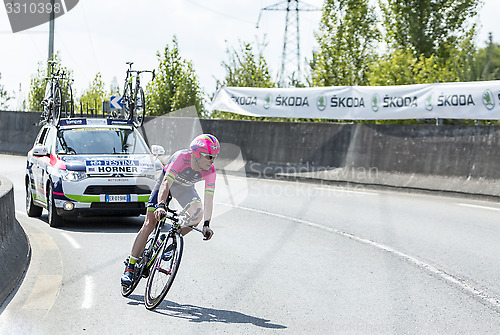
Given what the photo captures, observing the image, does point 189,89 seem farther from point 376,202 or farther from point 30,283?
point 30,283

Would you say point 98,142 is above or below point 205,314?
above

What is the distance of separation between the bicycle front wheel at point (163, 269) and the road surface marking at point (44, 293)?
0.89m

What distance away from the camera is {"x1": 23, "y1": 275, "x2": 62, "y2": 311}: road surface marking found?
6.79m

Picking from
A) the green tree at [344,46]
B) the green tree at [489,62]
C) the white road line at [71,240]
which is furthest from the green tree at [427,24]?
the white road line at [71,240]

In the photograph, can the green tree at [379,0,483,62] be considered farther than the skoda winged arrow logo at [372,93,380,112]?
Yes

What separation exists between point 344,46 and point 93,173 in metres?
23.2

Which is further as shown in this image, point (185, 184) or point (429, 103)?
point (429, 103)

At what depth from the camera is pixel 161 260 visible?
268 inches

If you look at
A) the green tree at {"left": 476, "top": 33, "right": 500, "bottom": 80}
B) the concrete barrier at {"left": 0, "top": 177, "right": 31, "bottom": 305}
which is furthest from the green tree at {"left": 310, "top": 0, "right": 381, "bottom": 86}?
the concrete barrier at {"left": 0, "top": 177, "right": 31, "bottom": 305}

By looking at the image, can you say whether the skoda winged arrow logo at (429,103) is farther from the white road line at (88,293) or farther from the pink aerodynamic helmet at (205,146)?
the pink aerodynamic helmet at (205,146)

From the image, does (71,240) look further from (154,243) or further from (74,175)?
(154,243)

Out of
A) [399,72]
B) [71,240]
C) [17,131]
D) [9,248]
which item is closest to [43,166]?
[71,240]

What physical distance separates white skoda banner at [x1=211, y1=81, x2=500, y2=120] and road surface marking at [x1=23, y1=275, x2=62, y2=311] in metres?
13.1

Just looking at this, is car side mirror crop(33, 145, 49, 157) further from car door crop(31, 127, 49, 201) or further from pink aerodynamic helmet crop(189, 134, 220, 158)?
pink aerodynamic helmet crop(189, 134, 220, 158)
